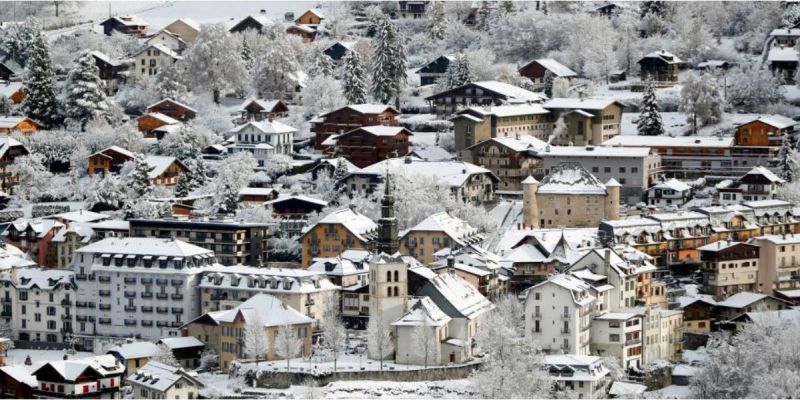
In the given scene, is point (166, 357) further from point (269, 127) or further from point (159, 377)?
point (269, 127)

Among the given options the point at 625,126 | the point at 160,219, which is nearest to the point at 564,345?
the point at 160,219

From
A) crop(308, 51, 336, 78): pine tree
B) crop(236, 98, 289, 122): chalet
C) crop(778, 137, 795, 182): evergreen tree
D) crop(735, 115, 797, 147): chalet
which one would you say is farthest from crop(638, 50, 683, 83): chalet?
crop(236, 98, 289, 122): chalet

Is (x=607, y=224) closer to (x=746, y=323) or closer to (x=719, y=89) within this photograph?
(x=746, y=323)

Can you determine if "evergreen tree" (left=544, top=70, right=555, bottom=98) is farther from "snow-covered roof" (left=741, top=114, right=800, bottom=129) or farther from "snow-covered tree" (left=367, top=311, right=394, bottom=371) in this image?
"snow-covered tree" (left=367, top=311, right=394, bottom=371)

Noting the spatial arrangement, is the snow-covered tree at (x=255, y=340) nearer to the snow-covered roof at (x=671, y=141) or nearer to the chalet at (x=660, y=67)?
the snow-covered roof at (x=671, y=141)

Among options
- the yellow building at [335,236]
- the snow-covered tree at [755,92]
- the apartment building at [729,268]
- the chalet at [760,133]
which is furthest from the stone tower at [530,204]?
the snow-covered tree at [755,92]
